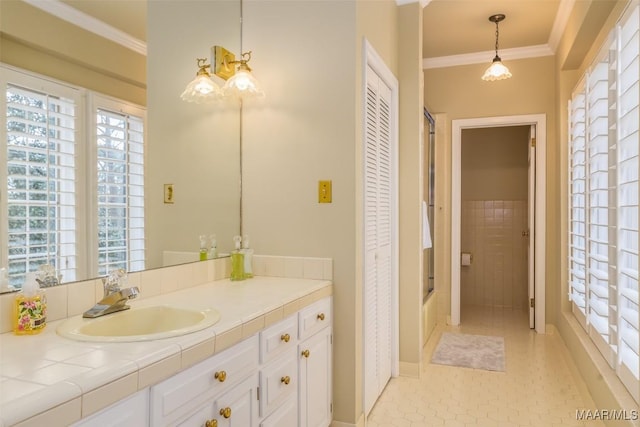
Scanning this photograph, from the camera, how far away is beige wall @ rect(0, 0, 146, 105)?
1.34 meters

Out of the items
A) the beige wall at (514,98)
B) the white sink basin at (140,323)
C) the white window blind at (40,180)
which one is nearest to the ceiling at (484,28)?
the beige wall at (514,98)

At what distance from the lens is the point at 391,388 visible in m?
2.95

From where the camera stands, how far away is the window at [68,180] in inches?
52.4

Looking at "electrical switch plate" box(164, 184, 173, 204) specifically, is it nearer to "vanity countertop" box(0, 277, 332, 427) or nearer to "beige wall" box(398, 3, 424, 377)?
"vanity countertop" box(0, 277, 332, 427)

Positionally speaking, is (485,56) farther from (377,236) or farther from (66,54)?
(66,54)

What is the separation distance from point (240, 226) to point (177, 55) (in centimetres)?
94

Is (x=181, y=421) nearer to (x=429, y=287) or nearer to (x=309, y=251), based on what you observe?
(x=309, y=251)

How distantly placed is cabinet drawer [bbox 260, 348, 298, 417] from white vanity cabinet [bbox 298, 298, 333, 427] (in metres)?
0.07

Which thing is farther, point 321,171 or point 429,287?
point 429,287

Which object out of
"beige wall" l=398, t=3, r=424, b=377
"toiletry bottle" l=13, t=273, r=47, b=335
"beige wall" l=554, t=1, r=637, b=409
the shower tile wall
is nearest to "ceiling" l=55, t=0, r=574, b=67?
"beige wall" l=554, t=1, r=637, b=409

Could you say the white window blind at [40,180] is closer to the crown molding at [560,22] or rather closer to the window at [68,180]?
the window at [68,180]

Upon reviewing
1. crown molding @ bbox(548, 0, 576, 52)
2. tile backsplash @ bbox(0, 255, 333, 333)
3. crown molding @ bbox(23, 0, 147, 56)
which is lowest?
tile backsplash @ bbox(0, 255, 333, 333)

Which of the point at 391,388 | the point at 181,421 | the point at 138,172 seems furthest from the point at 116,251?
the point at 391,388

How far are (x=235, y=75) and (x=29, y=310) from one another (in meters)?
1.46
